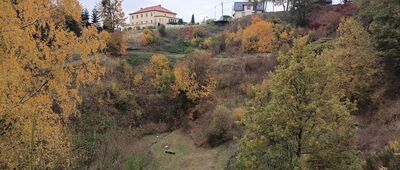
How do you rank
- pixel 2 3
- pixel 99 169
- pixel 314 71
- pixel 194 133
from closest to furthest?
pixel 2 3 < pixel 99 169 < pixel 314 71 < pixel 194 133

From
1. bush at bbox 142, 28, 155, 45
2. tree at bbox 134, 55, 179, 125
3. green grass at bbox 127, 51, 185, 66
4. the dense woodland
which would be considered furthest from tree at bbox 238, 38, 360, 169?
bush at bbox 142, 28, 155, 45

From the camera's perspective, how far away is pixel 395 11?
941 inches

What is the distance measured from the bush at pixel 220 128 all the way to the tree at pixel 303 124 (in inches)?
527

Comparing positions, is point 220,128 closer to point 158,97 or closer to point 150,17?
point 158,97

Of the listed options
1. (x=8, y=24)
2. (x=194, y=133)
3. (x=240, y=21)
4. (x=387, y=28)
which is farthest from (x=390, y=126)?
(x=240, y=21)

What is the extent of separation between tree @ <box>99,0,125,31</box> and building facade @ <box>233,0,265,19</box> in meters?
26.1

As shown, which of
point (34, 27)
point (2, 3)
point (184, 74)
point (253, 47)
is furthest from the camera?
point (253, 47)

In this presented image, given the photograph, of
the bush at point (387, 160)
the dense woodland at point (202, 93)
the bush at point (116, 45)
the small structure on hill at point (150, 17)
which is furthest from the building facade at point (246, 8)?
the bush at point (387, 160)

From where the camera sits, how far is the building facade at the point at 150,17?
76.2m

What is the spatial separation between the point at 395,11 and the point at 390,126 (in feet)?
26.1

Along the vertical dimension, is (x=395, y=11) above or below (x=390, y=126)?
above

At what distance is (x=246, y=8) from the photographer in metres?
74.2

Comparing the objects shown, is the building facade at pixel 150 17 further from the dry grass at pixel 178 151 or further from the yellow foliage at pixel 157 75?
the dry grass at pixel 178 151

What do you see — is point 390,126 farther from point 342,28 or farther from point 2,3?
point 2,3
